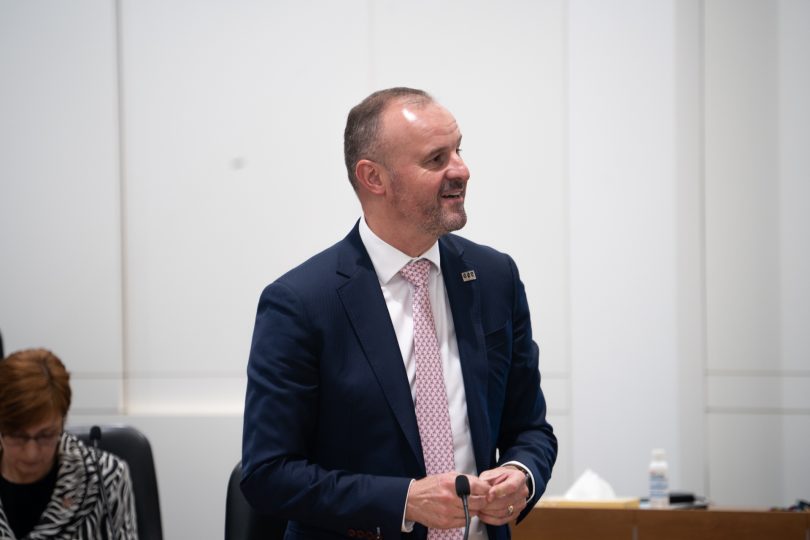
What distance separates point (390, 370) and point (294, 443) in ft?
0.68

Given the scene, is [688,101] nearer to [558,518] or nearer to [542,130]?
[542,130]

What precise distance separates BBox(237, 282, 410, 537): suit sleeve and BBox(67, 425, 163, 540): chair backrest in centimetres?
119

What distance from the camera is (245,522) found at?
2.25 meters

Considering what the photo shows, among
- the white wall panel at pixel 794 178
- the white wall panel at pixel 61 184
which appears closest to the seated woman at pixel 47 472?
the white wall panel at pixel 61 184

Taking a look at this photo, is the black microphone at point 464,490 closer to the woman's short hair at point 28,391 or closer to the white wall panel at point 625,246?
the woman's short hair at point 28,391

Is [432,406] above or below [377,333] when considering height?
below

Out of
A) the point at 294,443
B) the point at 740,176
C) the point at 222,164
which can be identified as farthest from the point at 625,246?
the point at 294,443

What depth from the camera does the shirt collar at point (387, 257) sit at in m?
1.82

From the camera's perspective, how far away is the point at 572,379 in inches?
181

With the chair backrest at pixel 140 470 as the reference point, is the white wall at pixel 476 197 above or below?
above

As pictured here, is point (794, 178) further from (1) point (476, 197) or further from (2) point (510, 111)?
(1) point (476, 197)

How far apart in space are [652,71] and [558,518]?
7.53ft

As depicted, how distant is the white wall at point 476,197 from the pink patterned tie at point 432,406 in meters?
2.95

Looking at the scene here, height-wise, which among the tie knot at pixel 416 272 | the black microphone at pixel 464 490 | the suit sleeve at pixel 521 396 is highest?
the tie knot at pixel 416 272
